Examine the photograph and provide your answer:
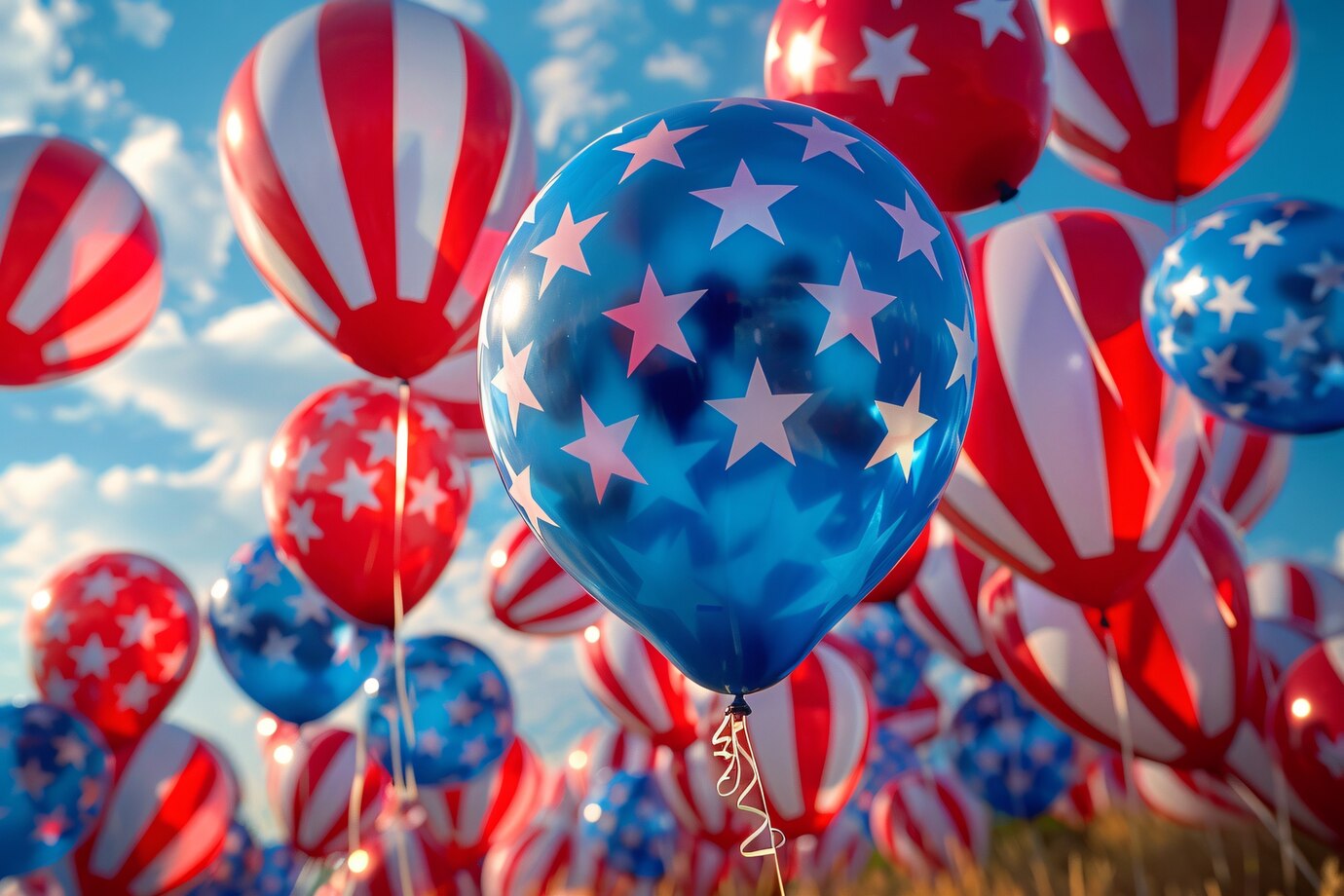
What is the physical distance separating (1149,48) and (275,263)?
291cm

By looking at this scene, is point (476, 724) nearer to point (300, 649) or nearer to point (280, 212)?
point (300, 649)

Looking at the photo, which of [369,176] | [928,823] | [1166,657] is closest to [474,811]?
[928,823]

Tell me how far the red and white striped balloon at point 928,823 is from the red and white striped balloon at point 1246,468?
2.92m

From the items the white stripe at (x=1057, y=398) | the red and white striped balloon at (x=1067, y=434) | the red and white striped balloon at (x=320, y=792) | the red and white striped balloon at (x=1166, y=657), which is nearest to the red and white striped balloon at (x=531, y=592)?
the red and white striped balloon at (x=320, y=792)

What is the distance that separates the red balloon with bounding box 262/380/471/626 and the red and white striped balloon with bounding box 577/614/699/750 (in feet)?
6.08

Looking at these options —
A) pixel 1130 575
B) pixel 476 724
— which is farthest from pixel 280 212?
pixel 476 724

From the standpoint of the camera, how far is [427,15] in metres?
2.77

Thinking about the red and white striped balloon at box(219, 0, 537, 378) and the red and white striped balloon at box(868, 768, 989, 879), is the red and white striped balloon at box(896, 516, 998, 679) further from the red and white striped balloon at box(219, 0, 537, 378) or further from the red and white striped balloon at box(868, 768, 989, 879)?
the red and white striped balloon at box(219, 0, 537, 378)

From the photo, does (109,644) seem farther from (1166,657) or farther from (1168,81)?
(1168,81)

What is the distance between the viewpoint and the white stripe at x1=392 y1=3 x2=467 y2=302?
2.57 metres

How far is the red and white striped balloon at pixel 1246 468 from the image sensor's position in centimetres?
440

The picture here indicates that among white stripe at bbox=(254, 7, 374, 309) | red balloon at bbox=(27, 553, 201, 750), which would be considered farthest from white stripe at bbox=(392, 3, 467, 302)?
red balloon at bbox=(27, 553, 201, 750)

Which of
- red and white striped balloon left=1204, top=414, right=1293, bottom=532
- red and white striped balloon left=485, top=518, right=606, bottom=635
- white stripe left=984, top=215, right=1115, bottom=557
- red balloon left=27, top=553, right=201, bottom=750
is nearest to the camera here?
white stripe left=984, top=215, right=1115, bottom=557

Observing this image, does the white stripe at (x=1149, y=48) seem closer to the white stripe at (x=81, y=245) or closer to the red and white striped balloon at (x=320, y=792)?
the white stripe at (x=81, y=245)
